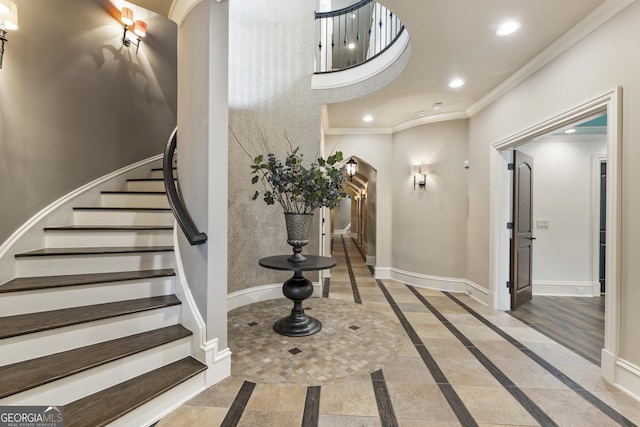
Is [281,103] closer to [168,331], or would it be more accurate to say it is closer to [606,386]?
[168,331]

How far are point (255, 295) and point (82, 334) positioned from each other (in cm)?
220

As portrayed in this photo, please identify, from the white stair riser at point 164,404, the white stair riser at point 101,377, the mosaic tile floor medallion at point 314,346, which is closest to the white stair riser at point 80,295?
the white stair riser at point 101,377

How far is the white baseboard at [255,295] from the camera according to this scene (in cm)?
348

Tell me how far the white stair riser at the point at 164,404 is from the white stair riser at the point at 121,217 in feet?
5.25

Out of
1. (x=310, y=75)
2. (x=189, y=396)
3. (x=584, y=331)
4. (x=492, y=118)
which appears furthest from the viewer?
(x=310, y=75)

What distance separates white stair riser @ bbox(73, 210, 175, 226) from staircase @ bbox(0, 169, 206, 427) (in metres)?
0.26

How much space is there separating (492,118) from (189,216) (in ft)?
13.0

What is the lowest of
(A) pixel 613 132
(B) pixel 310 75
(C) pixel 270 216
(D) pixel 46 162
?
(C) pixel 270 216

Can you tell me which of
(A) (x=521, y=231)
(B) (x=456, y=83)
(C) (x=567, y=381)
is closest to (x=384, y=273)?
(A) (x=521, y=231)

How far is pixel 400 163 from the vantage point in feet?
16.5

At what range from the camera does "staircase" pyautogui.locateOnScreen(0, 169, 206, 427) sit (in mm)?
1416

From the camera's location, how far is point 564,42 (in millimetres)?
2447

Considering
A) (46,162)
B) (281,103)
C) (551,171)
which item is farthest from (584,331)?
(46,162)

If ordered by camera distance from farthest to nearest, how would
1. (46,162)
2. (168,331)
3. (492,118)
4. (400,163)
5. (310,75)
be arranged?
(400,163)
(310,75)
(492,118)
(46,162)
(168,331)
